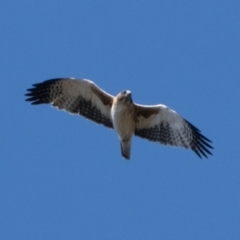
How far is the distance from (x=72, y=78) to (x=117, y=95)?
3.25 ft

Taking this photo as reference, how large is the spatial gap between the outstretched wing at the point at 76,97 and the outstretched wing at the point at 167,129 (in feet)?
2.14

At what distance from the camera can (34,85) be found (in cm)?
1097

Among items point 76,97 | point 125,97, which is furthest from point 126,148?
point 76,97

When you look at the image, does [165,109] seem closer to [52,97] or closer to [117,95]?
[117,95]

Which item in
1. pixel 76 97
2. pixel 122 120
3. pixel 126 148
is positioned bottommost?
pixel 126 148

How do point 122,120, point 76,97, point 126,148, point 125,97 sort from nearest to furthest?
Result: point 125,97 → point 122,120 → point 126,148 → point 76,97

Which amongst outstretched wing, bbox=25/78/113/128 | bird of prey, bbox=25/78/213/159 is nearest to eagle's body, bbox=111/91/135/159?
bird of prey, bbox=25/78/213/159

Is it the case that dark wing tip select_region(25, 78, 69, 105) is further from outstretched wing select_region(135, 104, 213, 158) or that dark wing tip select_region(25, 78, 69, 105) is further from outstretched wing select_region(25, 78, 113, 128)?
outstretched wing select_region(135, 104, 213, 158)

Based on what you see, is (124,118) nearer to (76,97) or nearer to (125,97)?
(125,97)

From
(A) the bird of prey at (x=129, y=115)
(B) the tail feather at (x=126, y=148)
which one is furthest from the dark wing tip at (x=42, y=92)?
(B) the tail feather at (x=126, y=148)

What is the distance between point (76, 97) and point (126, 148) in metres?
1.42

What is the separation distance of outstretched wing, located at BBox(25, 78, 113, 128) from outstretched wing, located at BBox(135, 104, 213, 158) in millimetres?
653

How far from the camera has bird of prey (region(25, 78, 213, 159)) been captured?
34.4 feet

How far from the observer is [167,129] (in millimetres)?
10812
